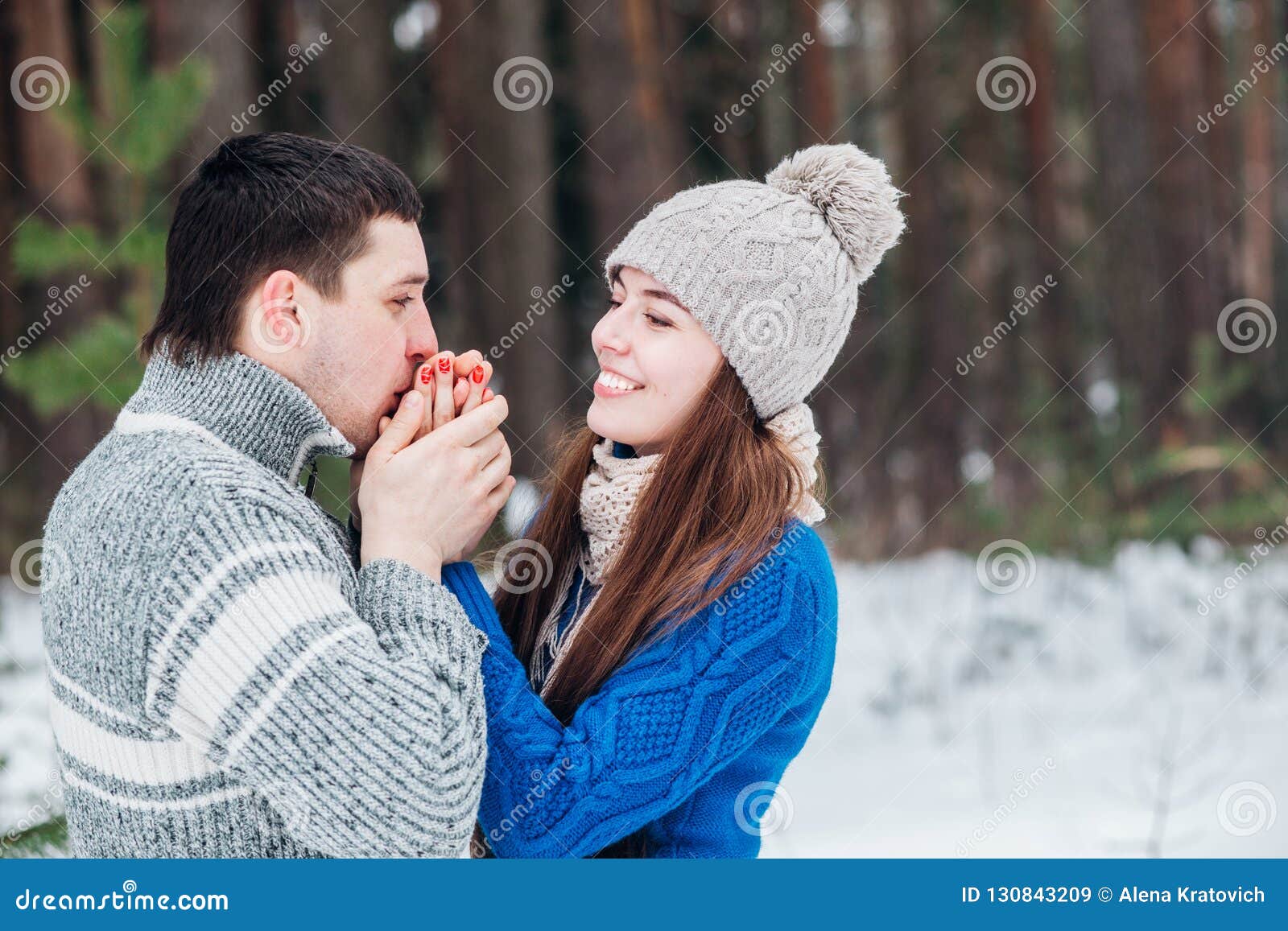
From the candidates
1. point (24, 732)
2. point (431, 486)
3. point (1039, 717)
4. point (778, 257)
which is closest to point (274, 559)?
point (431, 486)

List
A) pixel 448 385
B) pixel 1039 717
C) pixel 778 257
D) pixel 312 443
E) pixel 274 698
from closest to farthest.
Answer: pixel 274 698 → pixel 312 443 → pixel 448 385 → pixel 778 257 → pixel 1039 717

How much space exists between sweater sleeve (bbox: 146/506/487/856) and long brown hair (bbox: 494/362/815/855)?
450 mm

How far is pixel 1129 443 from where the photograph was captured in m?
6.91

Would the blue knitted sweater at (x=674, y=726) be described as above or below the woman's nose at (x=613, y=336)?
below

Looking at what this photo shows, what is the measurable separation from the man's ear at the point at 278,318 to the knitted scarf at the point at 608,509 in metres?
0.63

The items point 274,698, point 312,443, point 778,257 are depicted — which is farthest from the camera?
point 778,257

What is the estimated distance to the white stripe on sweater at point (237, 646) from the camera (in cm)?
160

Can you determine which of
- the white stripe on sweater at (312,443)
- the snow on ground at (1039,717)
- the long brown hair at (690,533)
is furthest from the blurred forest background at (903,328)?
the white stripe on sweater at (312,443)

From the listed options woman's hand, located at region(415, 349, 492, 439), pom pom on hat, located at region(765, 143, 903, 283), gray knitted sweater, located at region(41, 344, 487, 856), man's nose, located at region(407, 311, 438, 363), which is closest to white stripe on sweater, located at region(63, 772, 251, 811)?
gray knitted sweater, located at region(41, 344, 487, 856)

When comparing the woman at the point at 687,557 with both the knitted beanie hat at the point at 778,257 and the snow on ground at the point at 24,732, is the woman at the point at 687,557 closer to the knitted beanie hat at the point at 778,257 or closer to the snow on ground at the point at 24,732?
the knitted beanie hat at the point at 778,257

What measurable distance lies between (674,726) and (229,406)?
862 millimetres

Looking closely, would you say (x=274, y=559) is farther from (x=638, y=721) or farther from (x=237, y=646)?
(x=638, y=721)

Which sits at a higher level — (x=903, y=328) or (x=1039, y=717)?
(x=903, y=328)

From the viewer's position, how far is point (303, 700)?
5.23 ft
